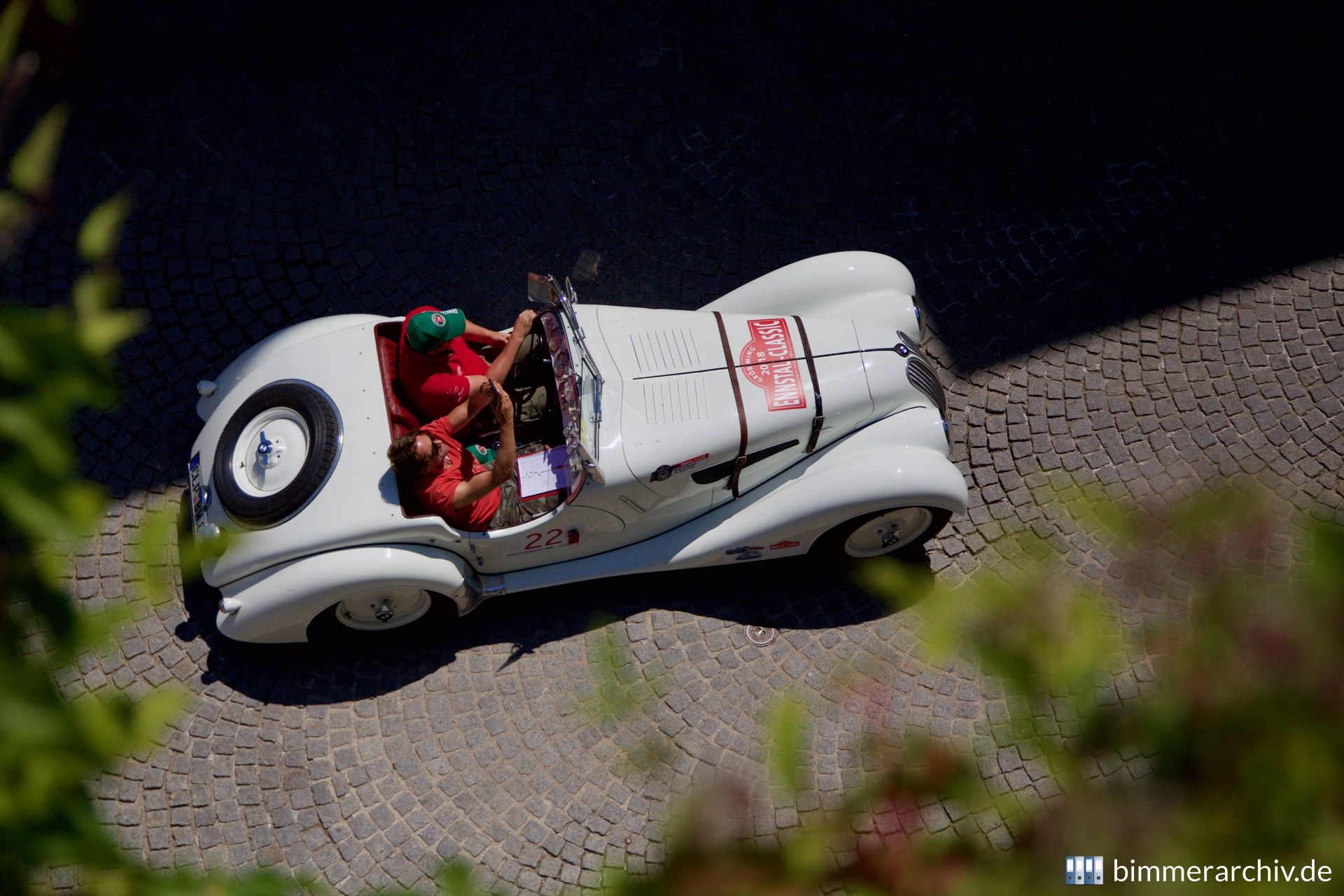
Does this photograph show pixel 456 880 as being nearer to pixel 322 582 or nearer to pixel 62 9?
pixel 62 9

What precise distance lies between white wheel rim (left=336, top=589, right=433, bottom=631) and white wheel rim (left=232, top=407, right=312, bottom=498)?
73 centimetres

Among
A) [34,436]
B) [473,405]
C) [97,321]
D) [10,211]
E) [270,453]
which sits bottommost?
[473,405]

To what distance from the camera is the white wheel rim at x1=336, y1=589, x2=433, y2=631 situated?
5191 mm

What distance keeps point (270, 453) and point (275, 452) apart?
0.02 meters

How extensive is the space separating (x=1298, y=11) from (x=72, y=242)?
9605mm

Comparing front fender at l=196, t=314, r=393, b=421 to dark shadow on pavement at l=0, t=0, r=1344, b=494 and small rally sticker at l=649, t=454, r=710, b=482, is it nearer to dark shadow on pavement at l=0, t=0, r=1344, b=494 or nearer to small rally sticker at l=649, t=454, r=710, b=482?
dark shadow on pavement at l=0, t=0, r=1344, b=494

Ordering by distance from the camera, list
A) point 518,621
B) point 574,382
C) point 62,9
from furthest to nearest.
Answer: point 518,621
point 574,382
point 62,9

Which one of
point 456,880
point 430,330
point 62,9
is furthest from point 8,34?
point 430,330

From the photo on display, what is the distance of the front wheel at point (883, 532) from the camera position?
5418 mm

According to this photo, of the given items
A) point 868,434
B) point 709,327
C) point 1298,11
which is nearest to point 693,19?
point 709,327

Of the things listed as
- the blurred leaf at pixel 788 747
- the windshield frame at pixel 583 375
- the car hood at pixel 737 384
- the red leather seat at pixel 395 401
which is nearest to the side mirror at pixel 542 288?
the windshield frame at pixel 583 375

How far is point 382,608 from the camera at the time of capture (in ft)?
17.5

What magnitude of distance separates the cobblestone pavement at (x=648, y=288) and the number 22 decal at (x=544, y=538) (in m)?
0.62

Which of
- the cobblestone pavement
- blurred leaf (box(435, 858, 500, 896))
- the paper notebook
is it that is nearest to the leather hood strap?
the cobblestone pavement
